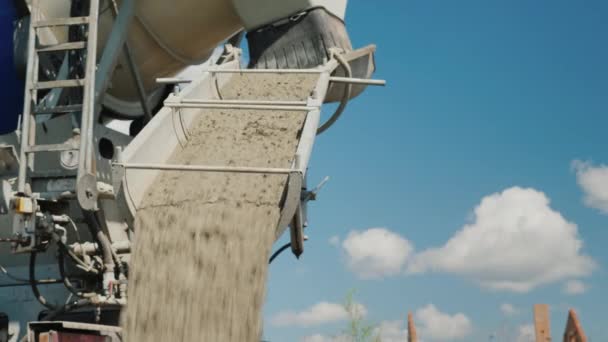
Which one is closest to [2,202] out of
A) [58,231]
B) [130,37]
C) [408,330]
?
[58,231]

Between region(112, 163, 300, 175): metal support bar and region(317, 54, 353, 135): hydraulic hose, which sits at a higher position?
region(317, 54, 353, 135): hydraulic hose

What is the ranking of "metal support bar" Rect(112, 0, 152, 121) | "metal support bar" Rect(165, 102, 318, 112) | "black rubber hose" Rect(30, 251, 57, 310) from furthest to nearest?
1. "metal support bar" Rect(112, 0, 152, 121)
2. "black rubber hose" Rect(30, 251, 57, 310)
3. "metal support bar" Rect(165, 102, 318, 112)

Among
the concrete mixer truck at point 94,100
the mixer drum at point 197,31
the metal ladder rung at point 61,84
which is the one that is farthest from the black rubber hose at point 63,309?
the mixer drum at point 197,31

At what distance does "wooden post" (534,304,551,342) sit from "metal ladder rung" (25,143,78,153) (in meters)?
3.81

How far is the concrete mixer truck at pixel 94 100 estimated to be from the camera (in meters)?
7.18

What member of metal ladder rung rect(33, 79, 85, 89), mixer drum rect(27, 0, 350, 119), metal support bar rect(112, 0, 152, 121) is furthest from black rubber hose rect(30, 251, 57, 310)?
mixer drum rect(27, 0, 350, 119)

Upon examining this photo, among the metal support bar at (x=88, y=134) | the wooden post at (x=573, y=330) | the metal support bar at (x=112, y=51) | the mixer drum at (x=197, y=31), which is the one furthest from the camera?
the metal support bar at (x=112, y=51)

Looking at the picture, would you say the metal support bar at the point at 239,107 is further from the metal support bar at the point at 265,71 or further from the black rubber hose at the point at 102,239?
the black rubber hose at the point at 102,239

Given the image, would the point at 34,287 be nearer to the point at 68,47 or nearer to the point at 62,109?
the point at 62,109

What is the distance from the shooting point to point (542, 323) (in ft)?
18.0

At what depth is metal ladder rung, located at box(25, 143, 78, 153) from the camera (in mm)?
7281

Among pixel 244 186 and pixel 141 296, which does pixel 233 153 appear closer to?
pixel 244 186

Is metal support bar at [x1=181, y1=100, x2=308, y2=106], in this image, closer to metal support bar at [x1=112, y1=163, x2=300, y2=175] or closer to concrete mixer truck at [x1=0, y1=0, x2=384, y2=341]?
concrete mixer truck at [x1=0, y1=0, x2=384, y2=341]

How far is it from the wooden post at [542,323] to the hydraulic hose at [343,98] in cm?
278
